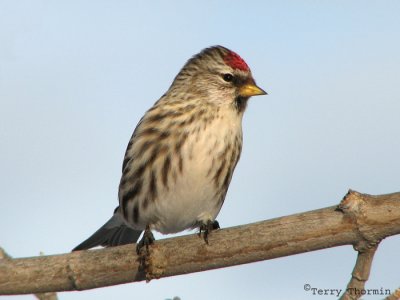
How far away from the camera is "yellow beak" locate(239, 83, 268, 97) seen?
636 centimetres

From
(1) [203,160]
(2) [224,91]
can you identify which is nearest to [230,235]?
(1) [203,160]

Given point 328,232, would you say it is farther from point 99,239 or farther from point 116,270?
point 99,239

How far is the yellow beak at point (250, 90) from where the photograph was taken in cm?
636

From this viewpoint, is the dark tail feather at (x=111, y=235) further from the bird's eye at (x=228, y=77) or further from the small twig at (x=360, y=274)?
the small twig at (x=360, y=274)

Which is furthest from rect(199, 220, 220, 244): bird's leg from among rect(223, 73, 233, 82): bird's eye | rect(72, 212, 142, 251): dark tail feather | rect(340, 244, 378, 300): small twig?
rect(72, 212, 142, 251): dark tail feather

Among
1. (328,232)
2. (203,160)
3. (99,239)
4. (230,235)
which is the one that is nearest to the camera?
(328,232)

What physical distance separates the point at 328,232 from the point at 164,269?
119 centimetres

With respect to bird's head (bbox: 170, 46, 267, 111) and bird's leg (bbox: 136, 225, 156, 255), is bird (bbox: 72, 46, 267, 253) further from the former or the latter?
bird's leg (bbox: 136, 225, 156, 255)

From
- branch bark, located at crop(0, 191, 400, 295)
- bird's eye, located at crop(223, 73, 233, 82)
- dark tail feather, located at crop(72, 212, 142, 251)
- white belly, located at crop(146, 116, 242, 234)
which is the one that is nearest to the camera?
branch bark, located at crop(0, 191, 400, 295)

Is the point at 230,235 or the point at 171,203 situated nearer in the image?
the point at 230,235

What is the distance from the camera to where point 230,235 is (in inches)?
182

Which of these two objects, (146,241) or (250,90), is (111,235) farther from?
(146,241)

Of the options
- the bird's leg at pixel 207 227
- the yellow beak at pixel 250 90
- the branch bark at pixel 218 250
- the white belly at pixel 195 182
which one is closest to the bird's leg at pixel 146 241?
the branch bark at pixel 218 250

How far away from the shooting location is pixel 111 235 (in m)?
7.29
